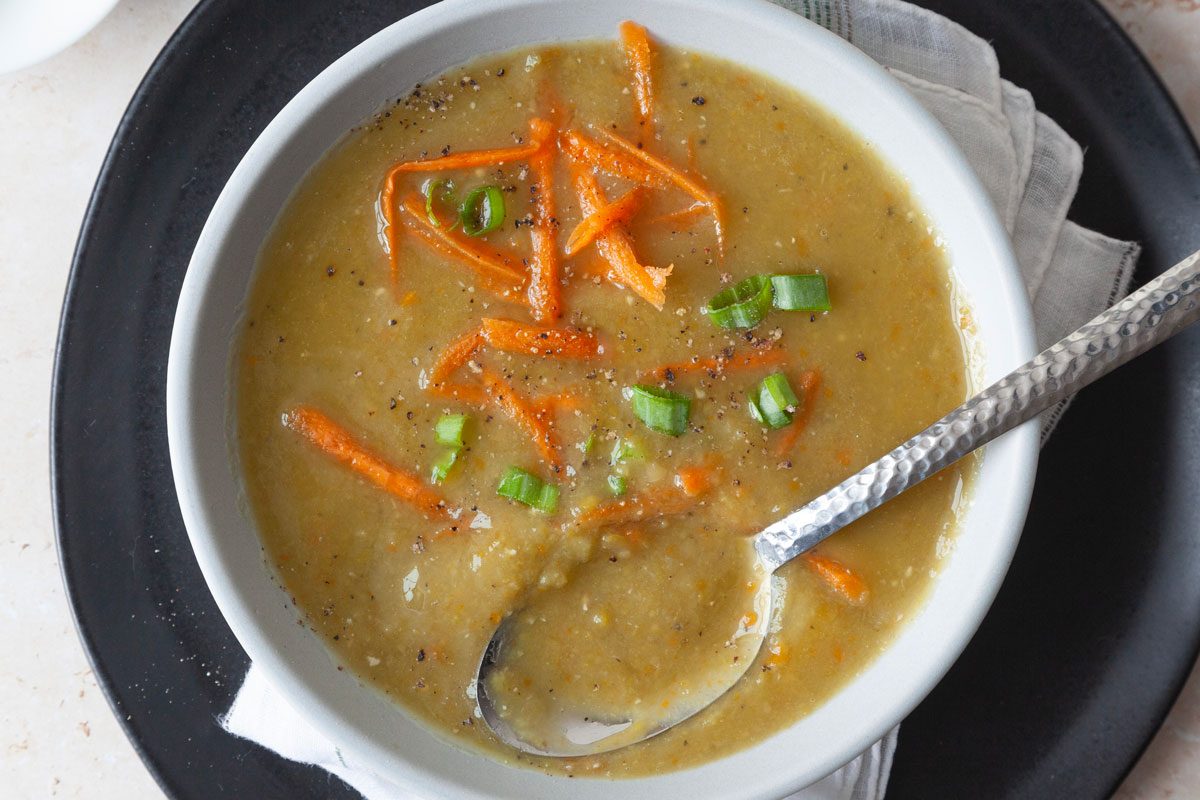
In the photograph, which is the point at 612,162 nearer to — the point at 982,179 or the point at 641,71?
the point at 641,71

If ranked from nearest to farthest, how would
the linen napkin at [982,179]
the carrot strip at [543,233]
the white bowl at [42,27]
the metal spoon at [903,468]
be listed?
the metal spoon at [903,468] → the carrot strip at [543,233] → the linen napkin at [982,179] → the white bowl at [42,27]

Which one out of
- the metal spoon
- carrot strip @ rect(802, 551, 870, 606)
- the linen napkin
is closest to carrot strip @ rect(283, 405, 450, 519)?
the metal spoon

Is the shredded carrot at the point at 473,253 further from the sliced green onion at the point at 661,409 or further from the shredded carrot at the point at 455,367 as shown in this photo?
the sliced green onion at the point at 661,409

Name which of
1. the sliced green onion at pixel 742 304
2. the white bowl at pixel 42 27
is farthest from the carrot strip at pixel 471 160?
the white bowl at pixel 42 27

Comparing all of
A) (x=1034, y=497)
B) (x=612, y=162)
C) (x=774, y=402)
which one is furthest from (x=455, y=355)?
(x=1034, y=497)

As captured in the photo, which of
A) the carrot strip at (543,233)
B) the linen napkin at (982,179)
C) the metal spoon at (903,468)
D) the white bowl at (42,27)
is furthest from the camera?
the white bowl at (42,27)

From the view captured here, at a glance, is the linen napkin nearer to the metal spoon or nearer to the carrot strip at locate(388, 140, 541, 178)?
the metal spoon

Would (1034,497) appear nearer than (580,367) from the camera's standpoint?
No
